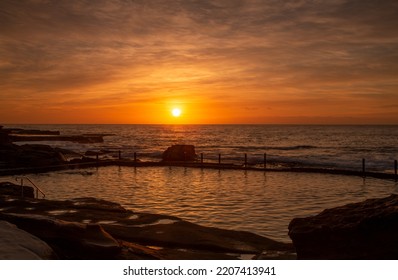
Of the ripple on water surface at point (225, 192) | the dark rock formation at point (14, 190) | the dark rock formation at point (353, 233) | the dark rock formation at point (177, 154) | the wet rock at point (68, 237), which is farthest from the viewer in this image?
the dark rock formation at point (177, 154)

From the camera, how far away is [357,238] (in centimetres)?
691

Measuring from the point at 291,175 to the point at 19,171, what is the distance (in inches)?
768

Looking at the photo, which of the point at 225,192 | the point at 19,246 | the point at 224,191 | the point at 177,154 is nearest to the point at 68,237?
the point at 19,246

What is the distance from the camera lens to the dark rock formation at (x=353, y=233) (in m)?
6.78

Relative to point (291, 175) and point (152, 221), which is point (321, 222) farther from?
point (291, 175)

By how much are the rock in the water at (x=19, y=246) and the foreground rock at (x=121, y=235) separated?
832 millimetres

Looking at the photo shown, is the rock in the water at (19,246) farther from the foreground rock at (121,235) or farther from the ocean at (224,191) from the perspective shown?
the ocean at (224,191)

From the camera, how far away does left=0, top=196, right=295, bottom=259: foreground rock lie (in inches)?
304

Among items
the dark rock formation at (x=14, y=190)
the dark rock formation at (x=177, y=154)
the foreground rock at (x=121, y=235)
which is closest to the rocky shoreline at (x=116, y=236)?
the foreground rock at (x=121, y=235)

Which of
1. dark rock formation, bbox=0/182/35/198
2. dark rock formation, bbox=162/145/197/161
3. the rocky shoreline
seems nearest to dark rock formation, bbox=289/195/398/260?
the rocky shoreline

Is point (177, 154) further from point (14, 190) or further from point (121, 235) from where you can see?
point (121, 235)

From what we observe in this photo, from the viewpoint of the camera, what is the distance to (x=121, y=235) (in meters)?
11.2

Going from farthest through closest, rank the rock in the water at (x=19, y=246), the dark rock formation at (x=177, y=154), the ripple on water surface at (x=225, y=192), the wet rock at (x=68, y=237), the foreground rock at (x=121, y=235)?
the dark rock formation at (x=177, y=154) → the ripple on water surface at (x=225, y=192) → the foreground rock at (x=121, y=235) → the wet rock at (x=68, y=237) → the rock in the water at (x=19, y=246)
